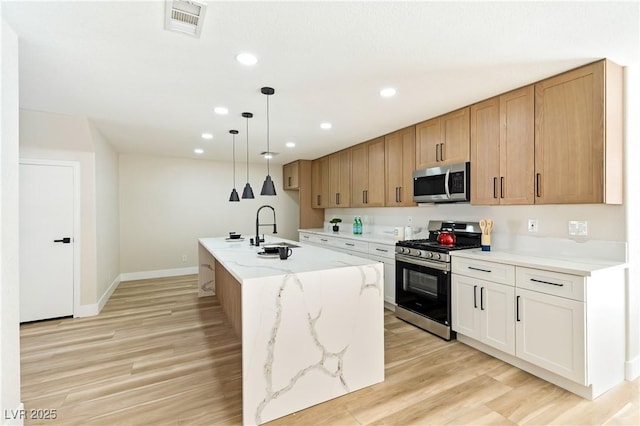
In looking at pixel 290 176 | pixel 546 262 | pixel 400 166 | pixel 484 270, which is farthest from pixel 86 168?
pixel 546 262

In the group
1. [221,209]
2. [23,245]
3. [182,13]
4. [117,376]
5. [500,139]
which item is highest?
[182,13]

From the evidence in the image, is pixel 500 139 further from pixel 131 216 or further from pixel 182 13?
pixel 131 216

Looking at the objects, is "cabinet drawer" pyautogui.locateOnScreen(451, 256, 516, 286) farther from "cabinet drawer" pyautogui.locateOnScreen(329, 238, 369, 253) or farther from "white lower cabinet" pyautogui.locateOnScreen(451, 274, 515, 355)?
"cabinet drawer" pyautogui.locateOnScreen(329, 238, 369, 253)

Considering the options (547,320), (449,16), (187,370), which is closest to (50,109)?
(187,370)

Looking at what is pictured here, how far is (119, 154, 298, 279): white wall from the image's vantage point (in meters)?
5.65

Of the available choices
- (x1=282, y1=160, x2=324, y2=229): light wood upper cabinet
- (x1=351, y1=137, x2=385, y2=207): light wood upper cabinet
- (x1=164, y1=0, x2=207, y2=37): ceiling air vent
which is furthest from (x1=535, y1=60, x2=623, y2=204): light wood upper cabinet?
(x1=282, y1=160, x2=324, y2=229): light wood upper cabinet

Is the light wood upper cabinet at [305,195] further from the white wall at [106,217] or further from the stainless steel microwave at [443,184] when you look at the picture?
the white wall at [106,217]

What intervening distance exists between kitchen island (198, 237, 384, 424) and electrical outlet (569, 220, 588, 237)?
5.59 ft

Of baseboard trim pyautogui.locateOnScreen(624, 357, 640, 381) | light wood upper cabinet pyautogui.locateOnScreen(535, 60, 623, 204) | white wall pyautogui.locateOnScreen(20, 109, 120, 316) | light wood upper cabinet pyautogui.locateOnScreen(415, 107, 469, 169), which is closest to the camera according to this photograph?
light wood upper cabinet pyautogui.locateOnScreen(535, 60, 623, 204)

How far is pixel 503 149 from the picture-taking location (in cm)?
283

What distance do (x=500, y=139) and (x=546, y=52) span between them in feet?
2.93

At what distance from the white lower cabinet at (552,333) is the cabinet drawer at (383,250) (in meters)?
1.51

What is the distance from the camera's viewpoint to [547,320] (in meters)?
2.25

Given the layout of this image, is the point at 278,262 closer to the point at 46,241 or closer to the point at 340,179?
the point at 46,241
